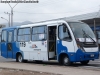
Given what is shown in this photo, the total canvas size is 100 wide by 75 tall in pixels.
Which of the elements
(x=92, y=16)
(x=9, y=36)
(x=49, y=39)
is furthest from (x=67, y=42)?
(x=92, y=16)

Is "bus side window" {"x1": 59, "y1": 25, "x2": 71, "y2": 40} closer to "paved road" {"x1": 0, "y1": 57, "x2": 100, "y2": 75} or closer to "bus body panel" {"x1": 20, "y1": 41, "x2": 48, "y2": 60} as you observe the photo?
"bus body panel" {"x1": 20, "y1": 41, "x2": 48, "y2": 60}

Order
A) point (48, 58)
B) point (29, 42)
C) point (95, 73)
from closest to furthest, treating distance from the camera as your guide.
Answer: point (95, 73), point (48, 58), point (29, 42)

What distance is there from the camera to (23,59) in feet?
69.6

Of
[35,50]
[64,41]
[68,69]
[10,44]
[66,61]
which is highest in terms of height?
[64,41]

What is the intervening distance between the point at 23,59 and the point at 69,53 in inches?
225

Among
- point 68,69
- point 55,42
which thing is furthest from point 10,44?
point 68,69

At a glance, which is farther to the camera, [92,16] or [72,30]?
[92,16]

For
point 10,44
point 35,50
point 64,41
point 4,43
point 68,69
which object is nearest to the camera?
point 68,69

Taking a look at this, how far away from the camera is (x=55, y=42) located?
18.1 meters

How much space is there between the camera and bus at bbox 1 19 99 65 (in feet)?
53.8

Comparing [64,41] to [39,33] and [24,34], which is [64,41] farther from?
[24,34]

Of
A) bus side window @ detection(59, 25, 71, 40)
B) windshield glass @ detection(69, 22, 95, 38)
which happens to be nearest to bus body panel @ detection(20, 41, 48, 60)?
bus side window @ detection(59, 25, 71, 40)

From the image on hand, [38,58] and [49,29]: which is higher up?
[49,29]

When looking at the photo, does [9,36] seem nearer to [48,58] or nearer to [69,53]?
[48,58]
